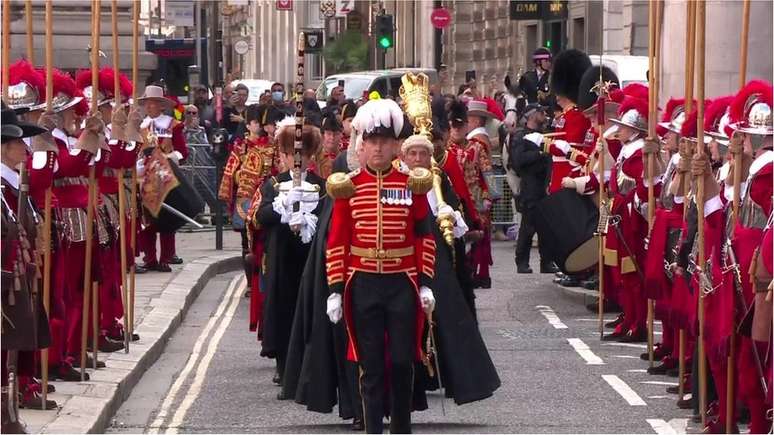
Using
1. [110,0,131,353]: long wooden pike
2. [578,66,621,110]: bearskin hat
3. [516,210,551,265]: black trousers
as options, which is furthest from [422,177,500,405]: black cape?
[516,210,551,265]: black trousers

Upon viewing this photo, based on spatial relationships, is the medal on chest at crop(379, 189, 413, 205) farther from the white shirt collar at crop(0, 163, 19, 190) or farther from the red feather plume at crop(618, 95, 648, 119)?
the red feather plume at crop(618, 95, 648, 119)

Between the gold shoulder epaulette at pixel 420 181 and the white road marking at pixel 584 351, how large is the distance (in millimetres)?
4457

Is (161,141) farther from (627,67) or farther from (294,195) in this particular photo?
(627,67)

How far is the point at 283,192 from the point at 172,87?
20315 millimetres

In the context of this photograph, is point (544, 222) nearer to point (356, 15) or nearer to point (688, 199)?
point (688, 199)

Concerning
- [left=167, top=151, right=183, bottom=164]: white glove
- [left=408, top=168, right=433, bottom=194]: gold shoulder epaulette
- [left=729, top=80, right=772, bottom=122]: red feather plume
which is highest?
[left=729, top=80, right=772, bottom=122]: red feather plume

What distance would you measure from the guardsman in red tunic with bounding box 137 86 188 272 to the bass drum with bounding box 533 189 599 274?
12.1 ft

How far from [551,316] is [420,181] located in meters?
7.75

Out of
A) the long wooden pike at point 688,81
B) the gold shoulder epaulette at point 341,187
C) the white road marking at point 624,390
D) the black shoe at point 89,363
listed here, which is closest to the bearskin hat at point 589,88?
the white road marking at point 624,390

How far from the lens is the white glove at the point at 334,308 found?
1052cm

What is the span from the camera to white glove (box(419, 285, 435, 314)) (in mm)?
10523

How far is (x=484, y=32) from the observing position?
2124 inches

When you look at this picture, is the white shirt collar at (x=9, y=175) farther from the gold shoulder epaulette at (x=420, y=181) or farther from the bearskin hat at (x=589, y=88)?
the bearskin hat at (x=589, y=88)

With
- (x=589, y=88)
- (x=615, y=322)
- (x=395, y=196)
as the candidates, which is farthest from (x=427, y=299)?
(x=589, y=88)
